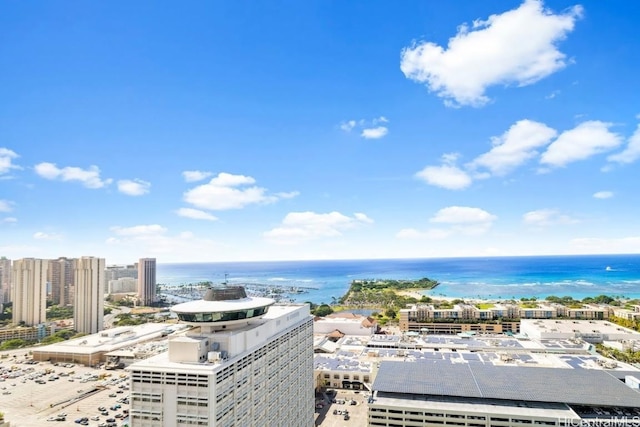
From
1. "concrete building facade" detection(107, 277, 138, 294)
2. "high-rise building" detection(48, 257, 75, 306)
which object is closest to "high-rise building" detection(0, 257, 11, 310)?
"high-rise building" detection(48, 257, 75, 306)

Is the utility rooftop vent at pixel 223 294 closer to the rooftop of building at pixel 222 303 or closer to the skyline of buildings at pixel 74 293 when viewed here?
the rooftop of building at pixel 222 303

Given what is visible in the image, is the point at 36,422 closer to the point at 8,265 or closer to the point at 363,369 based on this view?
the point at 363,369

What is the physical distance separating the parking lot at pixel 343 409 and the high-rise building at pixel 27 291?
277 feet

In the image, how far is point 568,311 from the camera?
96.5m

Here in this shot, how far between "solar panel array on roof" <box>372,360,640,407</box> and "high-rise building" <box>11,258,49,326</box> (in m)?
95.3

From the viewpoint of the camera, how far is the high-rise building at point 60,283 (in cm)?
13150

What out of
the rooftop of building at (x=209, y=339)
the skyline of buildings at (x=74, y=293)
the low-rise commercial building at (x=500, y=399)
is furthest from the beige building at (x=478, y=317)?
the skyline of buildings at (x=74, y=293)

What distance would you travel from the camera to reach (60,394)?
5647 cm

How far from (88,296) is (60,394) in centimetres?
4568

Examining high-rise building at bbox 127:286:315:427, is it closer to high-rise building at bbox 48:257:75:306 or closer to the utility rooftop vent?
the utility rooftop vent

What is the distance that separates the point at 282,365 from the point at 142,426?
1086cm

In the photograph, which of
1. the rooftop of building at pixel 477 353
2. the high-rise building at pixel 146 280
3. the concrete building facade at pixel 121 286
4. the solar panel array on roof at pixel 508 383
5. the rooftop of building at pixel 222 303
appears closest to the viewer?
the rooftop of building at pixel 222 303

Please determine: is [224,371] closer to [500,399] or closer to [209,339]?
[209,339]

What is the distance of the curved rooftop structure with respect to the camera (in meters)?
25.5
